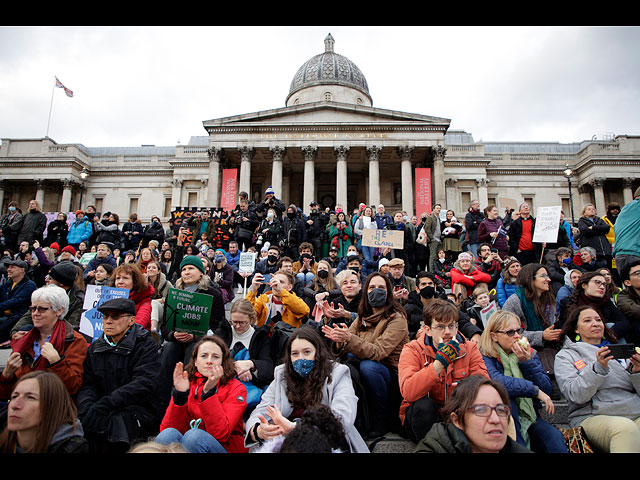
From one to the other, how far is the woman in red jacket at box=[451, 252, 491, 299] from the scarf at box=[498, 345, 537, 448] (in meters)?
3.20

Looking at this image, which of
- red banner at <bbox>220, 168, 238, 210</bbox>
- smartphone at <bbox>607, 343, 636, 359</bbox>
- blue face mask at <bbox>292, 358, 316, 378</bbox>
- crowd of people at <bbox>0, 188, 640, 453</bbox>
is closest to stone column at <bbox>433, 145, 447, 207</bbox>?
red banner at <bbox>220, 168, 238, 210</bbox>

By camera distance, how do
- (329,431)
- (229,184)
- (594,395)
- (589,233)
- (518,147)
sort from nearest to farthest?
(329,431), (594,395), (589,233), (229,184), (518,147)

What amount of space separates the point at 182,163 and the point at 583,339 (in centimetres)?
3997

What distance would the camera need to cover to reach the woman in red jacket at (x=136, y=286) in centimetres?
508

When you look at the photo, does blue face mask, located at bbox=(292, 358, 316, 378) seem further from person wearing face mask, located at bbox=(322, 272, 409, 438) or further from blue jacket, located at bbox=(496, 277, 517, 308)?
blue jacket, located at bbox=(496, 277, 517, 308)

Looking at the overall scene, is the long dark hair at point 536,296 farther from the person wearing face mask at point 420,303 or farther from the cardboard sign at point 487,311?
the person wearing face mask at point 420,303

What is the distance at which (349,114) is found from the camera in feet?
104

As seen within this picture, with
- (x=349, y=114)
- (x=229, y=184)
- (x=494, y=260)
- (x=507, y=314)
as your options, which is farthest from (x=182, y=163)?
(x=507, y=314)

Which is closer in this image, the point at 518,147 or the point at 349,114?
the point at 349,114

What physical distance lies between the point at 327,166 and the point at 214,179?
998 centimetres

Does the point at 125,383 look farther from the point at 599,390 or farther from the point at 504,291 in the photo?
the point at 504,291

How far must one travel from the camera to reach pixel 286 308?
5273 mm

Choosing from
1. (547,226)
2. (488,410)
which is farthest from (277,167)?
(488,410)
